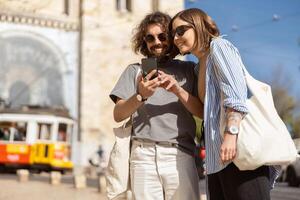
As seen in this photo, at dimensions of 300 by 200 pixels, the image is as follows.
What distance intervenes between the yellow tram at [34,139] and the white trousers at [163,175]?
17.4 meters

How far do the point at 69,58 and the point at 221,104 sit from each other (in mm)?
24442

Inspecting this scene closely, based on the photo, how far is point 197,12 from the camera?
2605 millimetres

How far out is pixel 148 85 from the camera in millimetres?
2578

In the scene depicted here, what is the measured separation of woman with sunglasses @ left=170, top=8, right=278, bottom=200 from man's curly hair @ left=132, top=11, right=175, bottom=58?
10.0 inches

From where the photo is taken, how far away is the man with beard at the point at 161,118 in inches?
106

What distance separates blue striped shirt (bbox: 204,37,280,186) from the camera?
228 cm

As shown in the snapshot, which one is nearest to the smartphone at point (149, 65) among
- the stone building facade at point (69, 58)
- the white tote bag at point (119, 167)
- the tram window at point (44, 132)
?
the white tote bag at point (119, 167)

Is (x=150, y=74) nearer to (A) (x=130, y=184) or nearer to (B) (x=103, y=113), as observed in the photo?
(A) (x=130, y=184)

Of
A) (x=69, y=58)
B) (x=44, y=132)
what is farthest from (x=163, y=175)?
(x=69, y=58)

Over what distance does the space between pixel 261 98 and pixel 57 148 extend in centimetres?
1865

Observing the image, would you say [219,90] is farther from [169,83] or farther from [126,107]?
[126,107]

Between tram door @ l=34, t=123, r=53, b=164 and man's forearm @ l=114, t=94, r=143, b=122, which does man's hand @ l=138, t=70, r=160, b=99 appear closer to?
man's forearm @ l=114, t=94, r=143, b=122

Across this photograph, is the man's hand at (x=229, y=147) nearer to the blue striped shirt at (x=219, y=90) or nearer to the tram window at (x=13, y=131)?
the blue striped shirt at (x=219, y=90)

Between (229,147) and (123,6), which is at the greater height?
(123,6)
